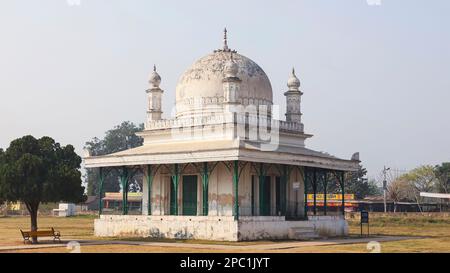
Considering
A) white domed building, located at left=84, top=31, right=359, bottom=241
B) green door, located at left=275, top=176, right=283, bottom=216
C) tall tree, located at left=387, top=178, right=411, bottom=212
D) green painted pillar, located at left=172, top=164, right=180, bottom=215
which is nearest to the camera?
white domed building, located at left=84, top=31, right=359, bottom=241

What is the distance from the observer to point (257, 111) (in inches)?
1657

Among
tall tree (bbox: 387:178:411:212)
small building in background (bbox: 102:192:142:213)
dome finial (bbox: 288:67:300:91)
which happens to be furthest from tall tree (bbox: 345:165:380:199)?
dome finial (bbox: 288:67:300:91)

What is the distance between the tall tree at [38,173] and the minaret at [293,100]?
15.1m

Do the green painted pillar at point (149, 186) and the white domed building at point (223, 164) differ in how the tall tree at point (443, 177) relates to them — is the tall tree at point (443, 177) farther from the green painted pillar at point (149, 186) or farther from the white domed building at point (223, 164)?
the green painted pillar at point (149, 186)

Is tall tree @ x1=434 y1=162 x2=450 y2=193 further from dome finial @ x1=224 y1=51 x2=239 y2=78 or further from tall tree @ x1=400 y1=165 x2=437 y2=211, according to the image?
dome finial @ x1=224 y1=51 x2=239 y2=78

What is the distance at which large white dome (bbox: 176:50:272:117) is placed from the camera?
137ft

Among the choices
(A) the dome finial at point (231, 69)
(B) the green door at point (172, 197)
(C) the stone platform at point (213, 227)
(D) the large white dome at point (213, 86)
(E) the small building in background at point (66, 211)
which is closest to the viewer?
(C) the stone platform at point (213, 227)

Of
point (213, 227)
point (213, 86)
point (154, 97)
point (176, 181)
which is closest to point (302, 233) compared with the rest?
point (213, 227)

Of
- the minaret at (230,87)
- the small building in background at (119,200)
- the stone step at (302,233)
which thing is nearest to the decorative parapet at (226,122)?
the minaret at (230,87)

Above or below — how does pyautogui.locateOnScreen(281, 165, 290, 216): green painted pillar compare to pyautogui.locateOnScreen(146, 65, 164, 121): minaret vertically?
A: below

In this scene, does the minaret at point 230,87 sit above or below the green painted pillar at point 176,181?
above

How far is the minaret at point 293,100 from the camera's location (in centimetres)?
4541

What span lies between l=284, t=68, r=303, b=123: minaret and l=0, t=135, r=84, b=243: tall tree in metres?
15.1

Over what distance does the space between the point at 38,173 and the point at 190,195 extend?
8897 mm
